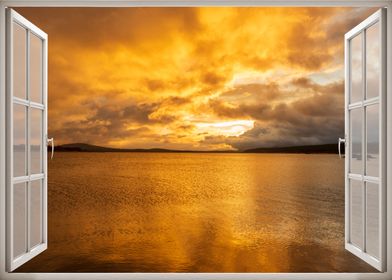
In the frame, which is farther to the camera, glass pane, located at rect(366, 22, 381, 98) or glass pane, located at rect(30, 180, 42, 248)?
glass pane, located at rect(30, 180, 42, 248)

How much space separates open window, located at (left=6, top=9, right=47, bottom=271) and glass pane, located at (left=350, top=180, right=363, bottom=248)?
1.68 metres

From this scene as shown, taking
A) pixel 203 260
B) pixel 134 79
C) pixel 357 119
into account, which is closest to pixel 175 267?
pixel 203 260

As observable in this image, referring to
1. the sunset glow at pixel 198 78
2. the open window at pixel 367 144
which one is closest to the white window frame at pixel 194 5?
the open window at pixel 367 144

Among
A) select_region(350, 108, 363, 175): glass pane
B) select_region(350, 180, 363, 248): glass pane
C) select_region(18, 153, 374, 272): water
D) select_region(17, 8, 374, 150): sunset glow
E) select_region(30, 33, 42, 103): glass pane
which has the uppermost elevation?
select_region(17, 8, 374, 150): sunset glow

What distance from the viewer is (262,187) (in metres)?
25.9

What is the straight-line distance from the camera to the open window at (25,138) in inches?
81.7

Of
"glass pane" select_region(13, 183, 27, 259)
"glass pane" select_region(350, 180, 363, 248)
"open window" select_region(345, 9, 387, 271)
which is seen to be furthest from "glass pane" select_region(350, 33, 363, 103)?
"glass pane" select_region(13, 183, 27, 259)

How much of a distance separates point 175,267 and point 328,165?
64.7ft

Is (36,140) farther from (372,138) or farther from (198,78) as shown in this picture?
(198,78)

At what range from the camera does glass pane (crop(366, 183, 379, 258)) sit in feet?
7.18

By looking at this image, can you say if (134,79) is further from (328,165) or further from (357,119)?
(357,119)

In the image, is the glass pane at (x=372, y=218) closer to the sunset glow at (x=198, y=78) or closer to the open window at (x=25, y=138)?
the open window at (x=25, y=138)

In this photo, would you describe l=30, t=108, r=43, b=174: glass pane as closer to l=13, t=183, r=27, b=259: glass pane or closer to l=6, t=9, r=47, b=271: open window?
l=6, t=9, r=47, b=271: open window

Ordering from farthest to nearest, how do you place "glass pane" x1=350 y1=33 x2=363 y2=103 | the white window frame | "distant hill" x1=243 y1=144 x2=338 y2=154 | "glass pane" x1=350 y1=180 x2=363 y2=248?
"distant hill" x1=243 y1=144 x2=338 y2=154
"glass pane" x1=350 y1=33 x2=363 y2=103
"glass pane" x1=350 y1=180 x2=363 y2=248
the white window frame
